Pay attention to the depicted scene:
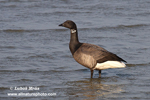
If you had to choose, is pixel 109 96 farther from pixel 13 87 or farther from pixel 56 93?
pixel 13 87

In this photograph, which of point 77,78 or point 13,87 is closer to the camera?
point 13,87

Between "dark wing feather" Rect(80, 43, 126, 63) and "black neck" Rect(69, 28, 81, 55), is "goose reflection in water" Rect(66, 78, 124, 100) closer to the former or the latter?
"dark wing feather" Rect(80, 43, 126, 63)

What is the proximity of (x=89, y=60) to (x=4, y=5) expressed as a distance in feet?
30.8

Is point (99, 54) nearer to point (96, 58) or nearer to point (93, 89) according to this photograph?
point (96, 58)

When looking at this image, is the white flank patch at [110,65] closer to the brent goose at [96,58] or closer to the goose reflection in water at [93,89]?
the brent goose at [96,58]

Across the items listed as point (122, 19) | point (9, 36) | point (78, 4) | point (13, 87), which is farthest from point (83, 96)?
point (78, 4)

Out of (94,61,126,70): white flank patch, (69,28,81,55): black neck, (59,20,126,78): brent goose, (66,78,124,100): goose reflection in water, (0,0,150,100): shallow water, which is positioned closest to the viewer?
(66,78,124,100): goose reflection in water

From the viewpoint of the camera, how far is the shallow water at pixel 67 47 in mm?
8305

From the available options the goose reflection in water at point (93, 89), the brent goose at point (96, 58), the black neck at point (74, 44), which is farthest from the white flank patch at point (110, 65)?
the black neck at point (74, 44)

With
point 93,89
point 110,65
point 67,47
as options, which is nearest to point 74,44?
point 110,65

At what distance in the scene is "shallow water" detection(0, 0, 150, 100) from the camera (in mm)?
8305

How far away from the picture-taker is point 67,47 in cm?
1177

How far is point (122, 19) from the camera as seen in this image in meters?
15.5

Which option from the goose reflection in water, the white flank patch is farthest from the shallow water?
the white flank patch
